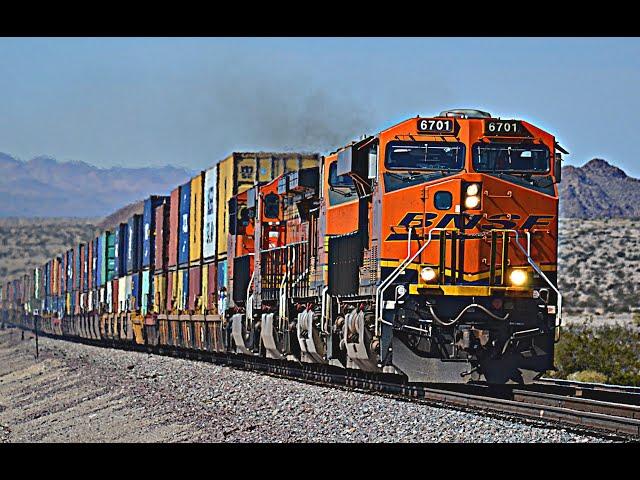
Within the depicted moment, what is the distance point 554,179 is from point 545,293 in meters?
1.65

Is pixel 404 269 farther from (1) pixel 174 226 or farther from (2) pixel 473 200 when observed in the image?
(1) pixel 174 226

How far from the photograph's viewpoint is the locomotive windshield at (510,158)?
639 inches

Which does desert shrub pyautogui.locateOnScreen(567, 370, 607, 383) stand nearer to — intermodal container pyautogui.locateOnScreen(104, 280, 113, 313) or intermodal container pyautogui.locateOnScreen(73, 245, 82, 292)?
intermodal container pyautogui.locateOnScreen(104, 280, 113, 313)

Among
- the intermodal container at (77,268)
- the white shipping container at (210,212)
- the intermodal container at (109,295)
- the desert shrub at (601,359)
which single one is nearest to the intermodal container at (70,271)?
the intermodal container at (77,268)

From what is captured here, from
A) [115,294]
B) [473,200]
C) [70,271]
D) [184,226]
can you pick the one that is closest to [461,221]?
[473,200]

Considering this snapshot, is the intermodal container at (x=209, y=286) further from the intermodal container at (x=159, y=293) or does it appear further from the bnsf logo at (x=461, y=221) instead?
the bnsf logo at (x=461, y=221)

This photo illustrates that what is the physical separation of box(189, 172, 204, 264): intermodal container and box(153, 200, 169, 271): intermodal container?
3.84m

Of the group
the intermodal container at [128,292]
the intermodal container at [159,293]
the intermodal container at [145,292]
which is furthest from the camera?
the intermodal container at [128,292]

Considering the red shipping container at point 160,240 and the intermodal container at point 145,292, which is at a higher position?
the red shipping container at point 160,240

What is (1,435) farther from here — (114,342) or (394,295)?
(114,342)

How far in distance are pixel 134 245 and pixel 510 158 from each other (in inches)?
1100

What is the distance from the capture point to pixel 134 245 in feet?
140

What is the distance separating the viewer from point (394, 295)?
52.3 feet
